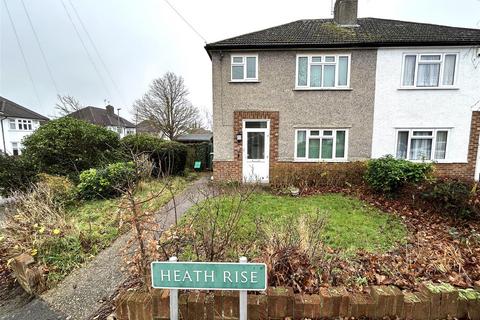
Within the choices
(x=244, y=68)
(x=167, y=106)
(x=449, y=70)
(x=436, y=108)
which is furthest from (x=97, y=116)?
(x=449, y=70)

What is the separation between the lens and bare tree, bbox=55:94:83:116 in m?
28.7

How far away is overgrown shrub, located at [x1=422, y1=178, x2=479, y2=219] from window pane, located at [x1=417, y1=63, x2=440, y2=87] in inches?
193

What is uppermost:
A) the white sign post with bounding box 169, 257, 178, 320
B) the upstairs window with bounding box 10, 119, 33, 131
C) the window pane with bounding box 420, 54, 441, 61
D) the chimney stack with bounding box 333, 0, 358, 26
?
the chimney stack with bounding box 333, 0, 358, 26

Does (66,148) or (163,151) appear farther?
(163,151)

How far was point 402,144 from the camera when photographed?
943 cm

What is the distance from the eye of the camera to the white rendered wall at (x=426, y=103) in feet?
29.0

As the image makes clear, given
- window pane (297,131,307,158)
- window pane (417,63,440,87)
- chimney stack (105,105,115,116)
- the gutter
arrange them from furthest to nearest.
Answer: chimney stack (105,105,115,116)
window pane (297,131,307,158)
window pane (417,63,440,87)
the gutter

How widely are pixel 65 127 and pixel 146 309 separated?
923 cm

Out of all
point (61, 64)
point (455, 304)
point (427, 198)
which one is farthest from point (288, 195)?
point (61, 64)

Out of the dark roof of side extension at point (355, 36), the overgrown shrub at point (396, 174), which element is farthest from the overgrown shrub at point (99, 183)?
the overgrown shrub at point (396, 174)

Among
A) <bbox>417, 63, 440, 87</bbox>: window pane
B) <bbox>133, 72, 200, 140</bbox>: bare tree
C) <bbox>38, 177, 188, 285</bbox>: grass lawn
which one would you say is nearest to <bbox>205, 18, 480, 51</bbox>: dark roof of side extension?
<bbox>417, 63, 440, 87</bbox>: window pane

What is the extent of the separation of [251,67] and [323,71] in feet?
9.22

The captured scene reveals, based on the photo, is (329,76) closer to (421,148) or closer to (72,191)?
(421,148)

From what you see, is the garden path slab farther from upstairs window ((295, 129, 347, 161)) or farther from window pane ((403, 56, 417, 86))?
window pane ((403, 56, 417, 86))
